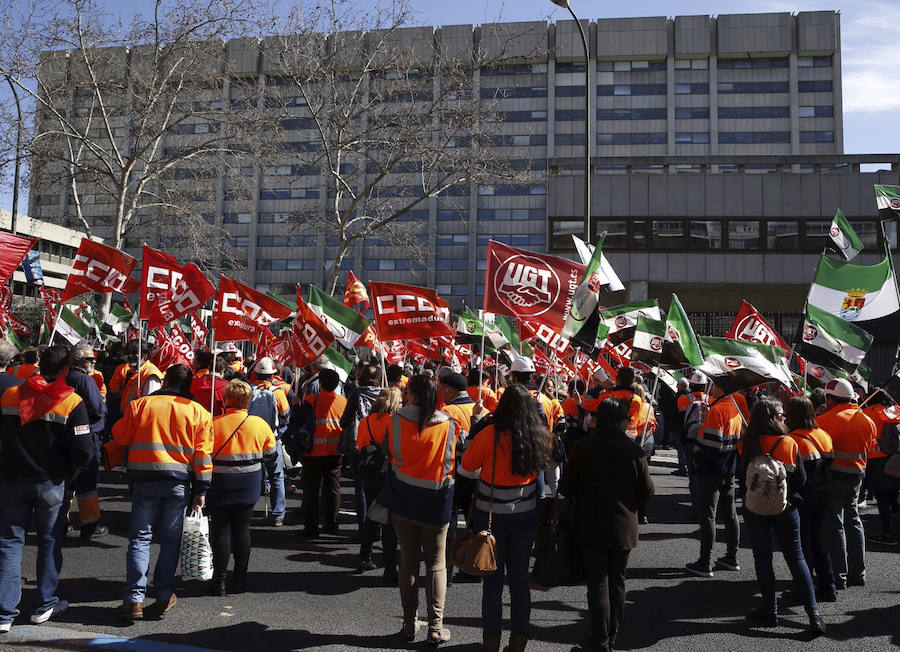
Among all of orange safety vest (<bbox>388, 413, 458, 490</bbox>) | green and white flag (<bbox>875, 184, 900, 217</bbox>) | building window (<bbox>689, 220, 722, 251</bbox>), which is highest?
building window (<bbox>689, 220, 722, 251</bbox>)

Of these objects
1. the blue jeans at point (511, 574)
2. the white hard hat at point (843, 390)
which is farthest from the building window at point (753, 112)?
the blue jeans at point (511, 574)

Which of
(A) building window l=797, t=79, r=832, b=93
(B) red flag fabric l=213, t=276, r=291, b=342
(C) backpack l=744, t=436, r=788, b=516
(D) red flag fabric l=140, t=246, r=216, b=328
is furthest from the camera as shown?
(A) building window l=797, t=79, r=832, b=93

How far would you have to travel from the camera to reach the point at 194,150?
22.8 meters

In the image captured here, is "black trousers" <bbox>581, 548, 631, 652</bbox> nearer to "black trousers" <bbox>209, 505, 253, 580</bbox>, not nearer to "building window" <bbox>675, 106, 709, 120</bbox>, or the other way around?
"black trousers" <bbox>209, 505, 253, 580</bbox>

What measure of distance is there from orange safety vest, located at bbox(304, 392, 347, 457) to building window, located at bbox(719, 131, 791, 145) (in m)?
70.1

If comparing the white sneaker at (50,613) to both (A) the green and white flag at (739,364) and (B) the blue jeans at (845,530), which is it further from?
(B) the blue jeans at (845,530)

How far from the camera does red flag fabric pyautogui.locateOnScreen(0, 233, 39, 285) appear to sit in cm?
774

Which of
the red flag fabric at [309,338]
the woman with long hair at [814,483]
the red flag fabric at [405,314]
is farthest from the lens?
the red flag fabric at [309,338]

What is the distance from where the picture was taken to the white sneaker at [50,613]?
5.27 m

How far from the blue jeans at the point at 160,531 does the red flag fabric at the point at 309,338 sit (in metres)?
3.92

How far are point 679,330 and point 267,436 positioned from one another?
5289mm

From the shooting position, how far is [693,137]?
70.7 meters

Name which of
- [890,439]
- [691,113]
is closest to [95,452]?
[890,439]

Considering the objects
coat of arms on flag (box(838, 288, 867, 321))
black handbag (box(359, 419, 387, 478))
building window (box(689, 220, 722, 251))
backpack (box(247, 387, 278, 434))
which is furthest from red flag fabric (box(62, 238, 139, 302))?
building window (box(689, 220, 722, 251))
